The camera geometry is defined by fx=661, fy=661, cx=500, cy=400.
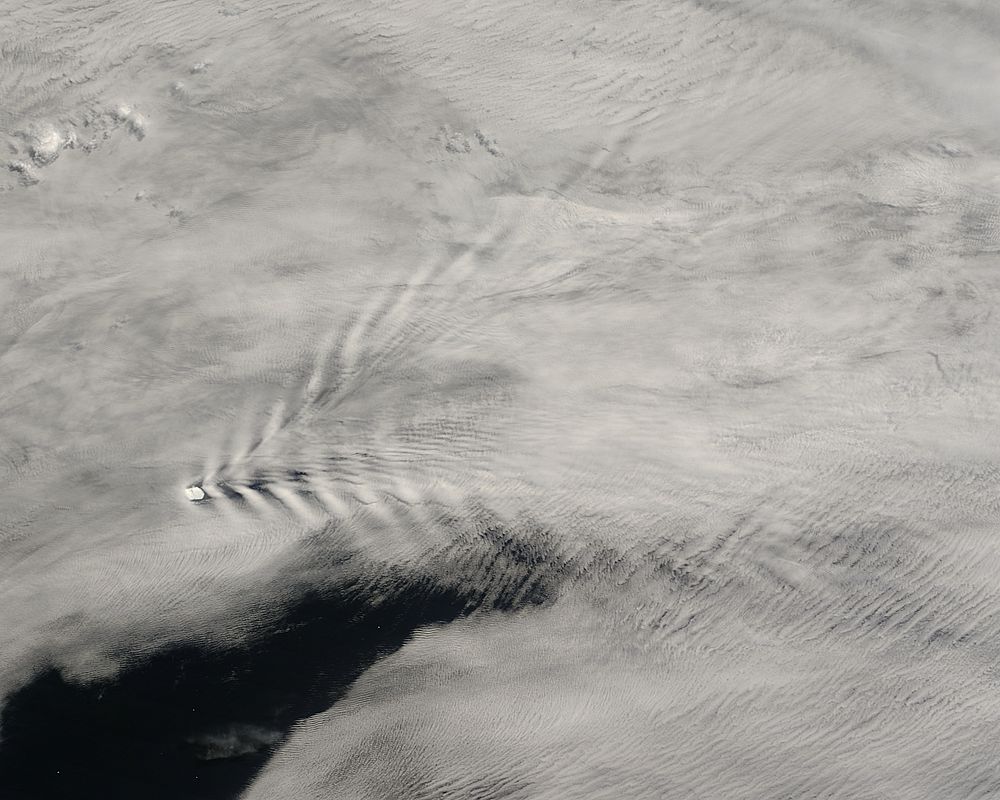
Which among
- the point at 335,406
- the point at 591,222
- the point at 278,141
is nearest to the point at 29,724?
the point at 335,406

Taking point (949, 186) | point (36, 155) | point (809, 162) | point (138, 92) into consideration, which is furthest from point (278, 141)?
point (949, 186)

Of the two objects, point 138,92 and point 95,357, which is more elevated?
point 138,92

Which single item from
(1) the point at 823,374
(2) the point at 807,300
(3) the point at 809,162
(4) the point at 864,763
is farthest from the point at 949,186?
(4) the point at 864,763

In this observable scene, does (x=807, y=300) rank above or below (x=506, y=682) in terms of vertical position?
above

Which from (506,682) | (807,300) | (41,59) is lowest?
(506,682)

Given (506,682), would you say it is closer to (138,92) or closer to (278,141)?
(278,141)

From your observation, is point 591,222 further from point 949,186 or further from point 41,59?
point 41,59

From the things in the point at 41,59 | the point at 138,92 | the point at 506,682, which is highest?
the point at 41,59
